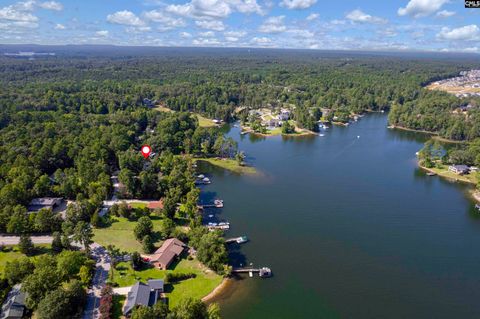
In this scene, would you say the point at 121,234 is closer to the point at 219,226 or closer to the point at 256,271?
the point at 219,226

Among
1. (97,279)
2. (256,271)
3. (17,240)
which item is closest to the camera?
(97,279)

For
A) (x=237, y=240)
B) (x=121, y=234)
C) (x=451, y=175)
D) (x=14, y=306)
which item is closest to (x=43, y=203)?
(x=121, y=234)

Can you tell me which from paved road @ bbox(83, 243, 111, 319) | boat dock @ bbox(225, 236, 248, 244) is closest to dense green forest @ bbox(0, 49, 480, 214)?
paved road @ bbox(83, 243, 111, 319)

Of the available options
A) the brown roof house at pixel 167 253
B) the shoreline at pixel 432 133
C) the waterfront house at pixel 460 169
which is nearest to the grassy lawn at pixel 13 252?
the brown roof house at pixel 167 253

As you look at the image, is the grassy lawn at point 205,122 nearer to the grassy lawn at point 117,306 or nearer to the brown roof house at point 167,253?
the brown roof house at point 167,253

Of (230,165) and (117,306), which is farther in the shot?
(230,165)

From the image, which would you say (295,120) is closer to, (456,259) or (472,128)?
(472,128)

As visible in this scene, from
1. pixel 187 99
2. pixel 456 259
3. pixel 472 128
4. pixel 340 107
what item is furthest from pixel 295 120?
pixel 456 259
